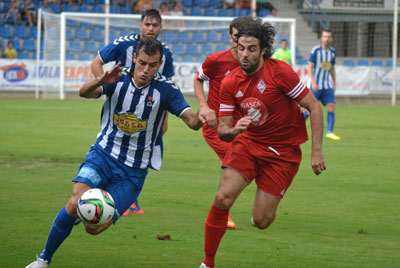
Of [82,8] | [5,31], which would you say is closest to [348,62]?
[82,8]

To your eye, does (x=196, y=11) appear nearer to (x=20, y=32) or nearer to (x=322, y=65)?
(x=20, y=32)

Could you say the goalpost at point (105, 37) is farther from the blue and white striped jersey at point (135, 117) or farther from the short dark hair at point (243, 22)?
the blue and white striped jersey at point (135, 117)

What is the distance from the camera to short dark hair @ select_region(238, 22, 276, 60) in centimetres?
561

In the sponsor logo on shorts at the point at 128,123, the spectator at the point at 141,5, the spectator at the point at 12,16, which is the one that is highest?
the spectator at the point at 141,5

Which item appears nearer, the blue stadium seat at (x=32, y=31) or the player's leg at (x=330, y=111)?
the player's leg at (x=330, y=111)

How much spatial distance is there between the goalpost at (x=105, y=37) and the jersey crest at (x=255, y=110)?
2117 cm

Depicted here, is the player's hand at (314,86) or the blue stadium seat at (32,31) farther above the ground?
the blue stadium seat at (32,31)

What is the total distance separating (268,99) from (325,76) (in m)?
10.4

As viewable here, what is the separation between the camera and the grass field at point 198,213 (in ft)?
18.9

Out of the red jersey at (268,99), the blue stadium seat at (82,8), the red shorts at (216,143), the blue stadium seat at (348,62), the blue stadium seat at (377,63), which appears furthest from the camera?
the blue stadium seat at (82,8)

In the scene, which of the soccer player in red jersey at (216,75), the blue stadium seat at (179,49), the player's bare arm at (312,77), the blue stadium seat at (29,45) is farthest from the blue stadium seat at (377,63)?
the soccer player in red jersey at (216,75)

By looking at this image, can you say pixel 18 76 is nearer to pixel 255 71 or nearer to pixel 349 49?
pixel 349 49

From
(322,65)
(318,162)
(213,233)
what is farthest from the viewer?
(322,65)

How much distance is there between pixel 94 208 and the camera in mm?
4848
